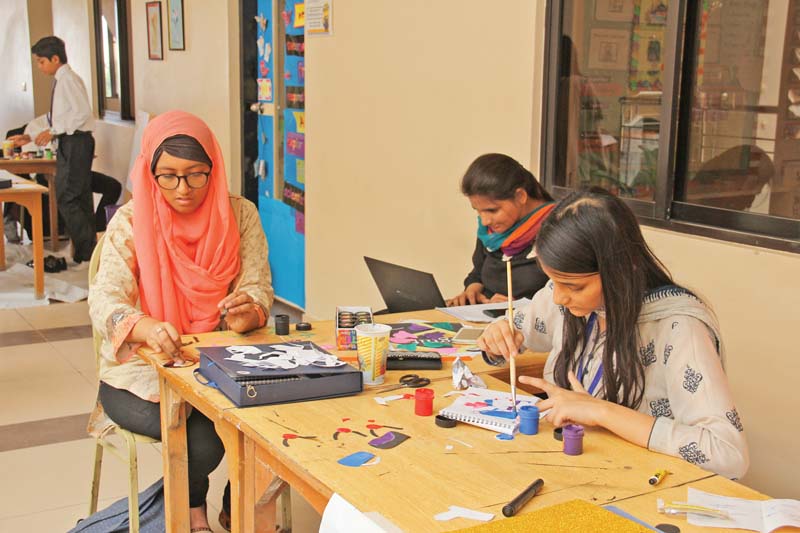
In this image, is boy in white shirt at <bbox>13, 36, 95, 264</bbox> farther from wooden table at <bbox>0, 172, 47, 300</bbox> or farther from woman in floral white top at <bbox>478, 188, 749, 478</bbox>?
woman in floral white top at <bbox>478, 188, 749, 478</bbox>

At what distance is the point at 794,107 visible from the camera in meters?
2.79

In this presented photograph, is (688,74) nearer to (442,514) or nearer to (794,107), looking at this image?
(794,107)

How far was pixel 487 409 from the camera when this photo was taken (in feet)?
6.42

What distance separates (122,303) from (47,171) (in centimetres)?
544

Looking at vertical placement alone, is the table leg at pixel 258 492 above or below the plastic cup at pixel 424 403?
below

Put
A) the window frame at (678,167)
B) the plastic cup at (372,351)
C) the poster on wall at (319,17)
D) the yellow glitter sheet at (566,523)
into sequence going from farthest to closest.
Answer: the poster on wall at (319,17)
the window frame at (678,167)
the plastic cup at (372,351)
the yellow glitter sheet at (566,523)

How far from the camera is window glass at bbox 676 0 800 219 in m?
2.80

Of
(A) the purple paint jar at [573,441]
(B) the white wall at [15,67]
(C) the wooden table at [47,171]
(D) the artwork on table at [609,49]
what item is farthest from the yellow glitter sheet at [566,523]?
(B) the white wall at [15,67]

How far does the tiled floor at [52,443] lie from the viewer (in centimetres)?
315

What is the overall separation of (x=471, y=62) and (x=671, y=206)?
1218 mm

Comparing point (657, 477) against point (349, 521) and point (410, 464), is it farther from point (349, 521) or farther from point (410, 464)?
point (349, 521)

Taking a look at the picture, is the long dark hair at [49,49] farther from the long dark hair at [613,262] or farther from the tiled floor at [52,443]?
the long dark hair at [613,262]

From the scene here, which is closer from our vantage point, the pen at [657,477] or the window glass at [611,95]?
the pen at [657,477]

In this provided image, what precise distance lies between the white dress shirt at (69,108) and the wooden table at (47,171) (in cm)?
34
